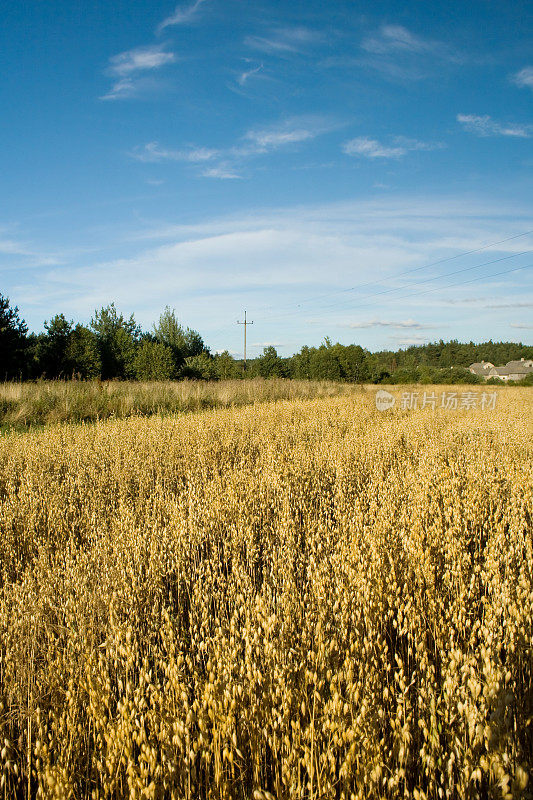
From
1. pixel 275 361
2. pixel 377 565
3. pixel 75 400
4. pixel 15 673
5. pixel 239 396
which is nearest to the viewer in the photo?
pixel 15 673

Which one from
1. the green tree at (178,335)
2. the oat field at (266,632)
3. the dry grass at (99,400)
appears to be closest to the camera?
the oat field at (266,632)

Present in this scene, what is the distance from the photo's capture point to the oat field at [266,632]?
1.34 meters

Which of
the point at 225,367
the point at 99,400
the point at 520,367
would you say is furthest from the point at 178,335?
the point at 520,367

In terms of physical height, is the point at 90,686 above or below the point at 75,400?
below

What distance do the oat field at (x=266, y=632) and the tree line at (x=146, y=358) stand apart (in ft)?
43.2

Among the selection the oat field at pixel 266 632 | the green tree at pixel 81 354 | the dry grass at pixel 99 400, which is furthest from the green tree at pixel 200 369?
the oat field at pixel 266 632

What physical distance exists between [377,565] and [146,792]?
1.59 metres

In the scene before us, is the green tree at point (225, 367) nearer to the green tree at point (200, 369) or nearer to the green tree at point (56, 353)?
the green tree at point (200, 369)

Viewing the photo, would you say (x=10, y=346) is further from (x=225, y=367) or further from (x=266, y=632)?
(x=266, y=632)

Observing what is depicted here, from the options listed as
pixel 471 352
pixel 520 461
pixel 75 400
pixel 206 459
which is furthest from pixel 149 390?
pixel 471 352

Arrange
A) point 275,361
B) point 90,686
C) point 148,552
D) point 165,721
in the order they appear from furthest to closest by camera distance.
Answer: point 275,361 < point 148,552 < point 90,686 < point 165,721

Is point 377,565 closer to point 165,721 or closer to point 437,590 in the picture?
point 437,590

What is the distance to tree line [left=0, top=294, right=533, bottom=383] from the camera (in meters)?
24.8

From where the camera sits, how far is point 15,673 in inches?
77.2
